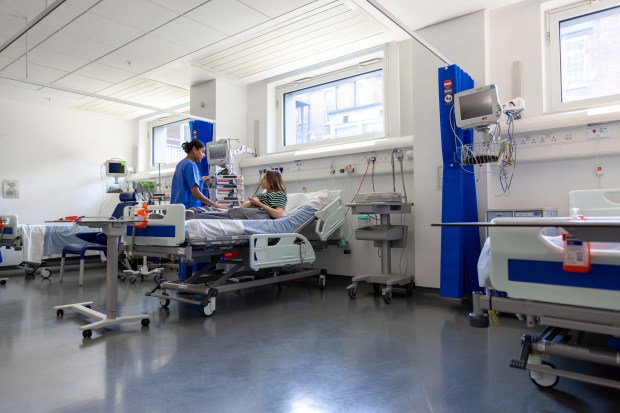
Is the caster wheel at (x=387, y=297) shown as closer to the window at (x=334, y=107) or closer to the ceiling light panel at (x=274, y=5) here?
the window at (x=334, y=107)

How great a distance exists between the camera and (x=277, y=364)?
7.42 ft

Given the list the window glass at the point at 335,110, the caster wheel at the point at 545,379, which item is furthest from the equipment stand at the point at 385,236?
the caster wheel at the point at 545,379

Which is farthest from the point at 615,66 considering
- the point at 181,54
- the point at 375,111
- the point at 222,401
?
the point at 181,54

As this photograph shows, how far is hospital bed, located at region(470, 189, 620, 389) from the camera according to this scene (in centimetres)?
165

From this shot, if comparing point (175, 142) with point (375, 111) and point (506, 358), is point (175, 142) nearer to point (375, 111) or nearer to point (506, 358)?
point (375, 111)

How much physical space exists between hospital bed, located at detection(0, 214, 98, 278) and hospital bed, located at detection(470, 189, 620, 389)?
596 cm

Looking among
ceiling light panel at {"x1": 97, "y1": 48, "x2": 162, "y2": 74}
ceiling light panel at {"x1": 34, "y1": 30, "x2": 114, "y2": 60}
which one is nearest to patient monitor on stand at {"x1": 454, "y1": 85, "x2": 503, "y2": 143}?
ceiling light panel at {"x1": 97, "y1": 48, "x2": 162, "y2": 74}

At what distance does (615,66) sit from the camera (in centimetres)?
369

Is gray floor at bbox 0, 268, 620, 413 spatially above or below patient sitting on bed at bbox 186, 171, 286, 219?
below

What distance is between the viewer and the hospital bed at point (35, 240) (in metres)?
5.72

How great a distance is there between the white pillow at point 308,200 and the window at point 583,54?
2.47 m

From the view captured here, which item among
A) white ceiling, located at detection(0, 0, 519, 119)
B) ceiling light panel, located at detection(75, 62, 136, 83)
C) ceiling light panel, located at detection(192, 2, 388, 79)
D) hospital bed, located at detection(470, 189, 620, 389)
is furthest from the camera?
ceiling light panel, located at detection(75, 62, 136, 83)

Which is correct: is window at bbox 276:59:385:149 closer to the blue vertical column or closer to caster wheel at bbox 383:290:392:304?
the blue vertical column

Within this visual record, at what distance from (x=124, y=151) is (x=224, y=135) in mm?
3604
